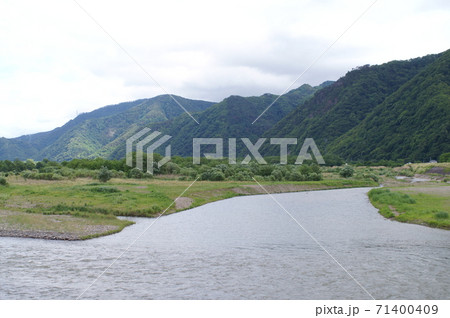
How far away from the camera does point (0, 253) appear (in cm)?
2286

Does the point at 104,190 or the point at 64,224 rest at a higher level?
the point at 104,190

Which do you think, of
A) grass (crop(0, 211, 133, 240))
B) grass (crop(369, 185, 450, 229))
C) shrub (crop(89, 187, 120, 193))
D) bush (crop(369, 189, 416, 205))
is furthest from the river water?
shrub (crop(89, 187, 120, 193))

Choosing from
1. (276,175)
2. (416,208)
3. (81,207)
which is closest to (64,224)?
(81,207)

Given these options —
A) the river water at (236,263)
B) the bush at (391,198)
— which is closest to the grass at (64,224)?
the river water at (236,263)

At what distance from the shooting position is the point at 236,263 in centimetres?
2169

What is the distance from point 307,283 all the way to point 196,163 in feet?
306

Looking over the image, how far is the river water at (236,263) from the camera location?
17.0 m

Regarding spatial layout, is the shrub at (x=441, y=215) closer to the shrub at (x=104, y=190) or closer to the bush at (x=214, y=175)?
the shrub at (x=104, y=190)

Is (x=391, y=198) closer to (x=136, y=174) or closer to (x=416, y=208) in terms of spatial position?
(x=416, y=208)

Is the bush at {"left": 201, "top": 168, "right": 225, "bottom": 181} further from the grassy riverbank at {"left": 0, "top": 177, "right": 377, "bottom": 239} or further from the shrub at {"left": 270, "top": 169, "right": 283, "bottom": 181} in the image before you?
the grassy riverbank at {"left": 0, "top": 177, "right": 377, "bottom": 239}

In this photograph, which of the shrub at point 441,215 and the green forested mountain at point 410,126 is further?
the green forested mountain at point 410,126

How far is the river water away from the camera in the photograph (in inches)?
669
